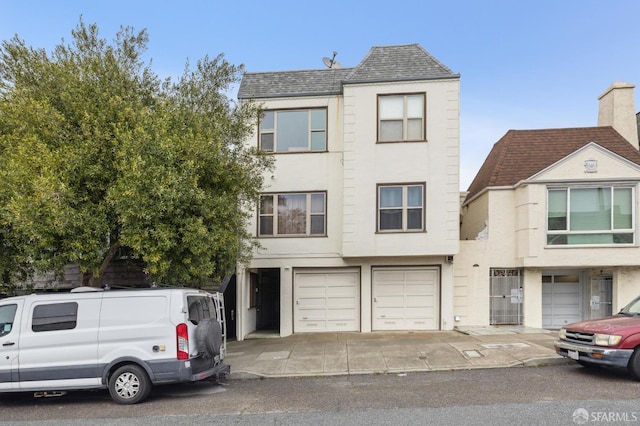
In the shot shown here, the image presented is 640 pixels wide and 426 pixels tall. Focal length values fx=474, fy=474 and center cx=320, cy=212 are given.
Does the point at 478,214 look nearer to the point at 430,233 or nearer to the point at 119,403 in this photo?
the point at 430,233

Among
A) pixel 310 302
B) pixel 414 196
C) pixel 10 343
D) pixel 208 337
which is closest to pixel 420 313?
pixel 310 302

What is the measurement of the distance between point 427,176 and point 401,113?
2151 millimetres

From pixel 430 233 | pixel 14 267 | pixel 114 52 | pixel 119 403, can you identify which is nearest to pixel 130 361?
pixel 119 403

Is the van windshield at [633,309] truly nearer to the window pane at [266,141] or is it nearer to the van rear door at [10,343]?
the window pane at [266,141]

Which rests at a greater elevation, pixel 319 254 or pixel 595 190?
pixel 595 190

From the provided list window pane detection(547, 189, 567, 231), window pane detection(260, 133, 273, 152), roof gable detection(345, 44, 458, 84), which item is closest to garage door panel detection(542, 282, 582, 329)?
window pane detection(547, 189, 567, 231)

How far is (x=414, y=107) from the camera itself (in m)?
14.8

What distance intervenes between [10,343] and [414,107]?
39.3 feet

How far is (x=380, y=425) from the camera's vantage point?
20.9ft

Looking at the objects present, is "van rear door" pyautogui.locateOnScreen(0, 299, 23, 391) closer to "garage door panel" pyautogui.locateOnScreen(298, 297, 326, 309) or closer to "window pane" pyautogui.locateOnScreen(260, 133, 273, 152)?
"garage door panel" pyautogui.locateOnScreen(298, 297, 326, 309)

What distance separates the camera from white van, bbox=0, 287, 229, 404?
812cm

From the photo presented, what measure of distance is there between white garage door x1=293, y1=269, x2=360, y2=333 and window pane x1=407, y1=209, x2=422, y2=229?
7.78 ft

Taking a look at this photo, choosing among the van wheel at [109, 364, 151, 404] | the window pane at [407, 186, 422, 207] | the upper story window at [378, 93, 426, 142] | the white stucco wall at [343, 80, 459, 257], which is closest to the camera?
Result: the van wheel at [109, 364, 151, 404]

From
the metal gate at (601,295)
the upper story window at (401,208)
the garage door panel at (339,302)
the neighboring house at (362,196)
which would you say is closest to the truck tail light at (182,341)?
the neighboring house at (362,196)
